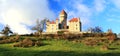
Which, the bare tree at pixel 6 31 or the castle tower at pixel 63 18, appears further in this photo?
the castle tower at pixel 63 18

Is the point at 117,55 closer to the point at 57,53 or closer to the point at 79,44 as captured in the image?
the point at 57,53

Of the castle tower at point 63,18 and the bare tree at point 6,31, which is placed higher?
the castle tower at point 63,18

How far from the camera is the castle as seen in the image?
309 feet

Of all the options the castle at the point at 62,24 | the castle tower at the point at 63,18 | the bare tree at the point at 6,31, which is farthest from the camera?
the castle tower at the point at 63,18

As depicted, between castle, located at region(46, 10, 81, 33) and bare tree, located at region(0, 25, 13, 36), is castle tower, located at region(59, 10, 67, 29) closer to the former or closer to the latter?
castle, located at region(46, 10, 81, 33)

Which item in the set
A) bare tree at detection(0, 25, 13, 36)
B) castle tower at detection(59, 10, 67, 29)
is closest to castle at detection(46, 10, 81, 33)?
castle tower at detection(59, 10, 67, 29)

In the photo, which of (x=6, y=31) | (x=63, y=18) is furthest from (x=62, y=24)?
(x=6, y=31)

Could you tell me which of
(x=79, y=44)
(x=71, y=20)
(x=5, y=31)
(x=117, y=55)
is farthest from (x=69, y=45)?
(x=71, y=20)

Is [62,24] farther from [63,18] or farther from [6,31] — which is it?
[6,31]

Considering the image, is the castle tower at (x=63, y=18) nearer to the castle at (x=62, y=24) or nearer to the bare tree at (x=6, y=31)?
the castle at (x=62, y=24)

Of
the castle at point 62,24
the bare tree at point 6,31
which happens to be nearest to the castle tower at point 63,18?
the castle at point 62,24

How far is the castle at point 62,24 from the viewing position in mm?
94137

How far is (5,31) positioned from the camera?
73812mm

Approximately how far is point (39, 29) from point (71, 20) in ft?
43.3
